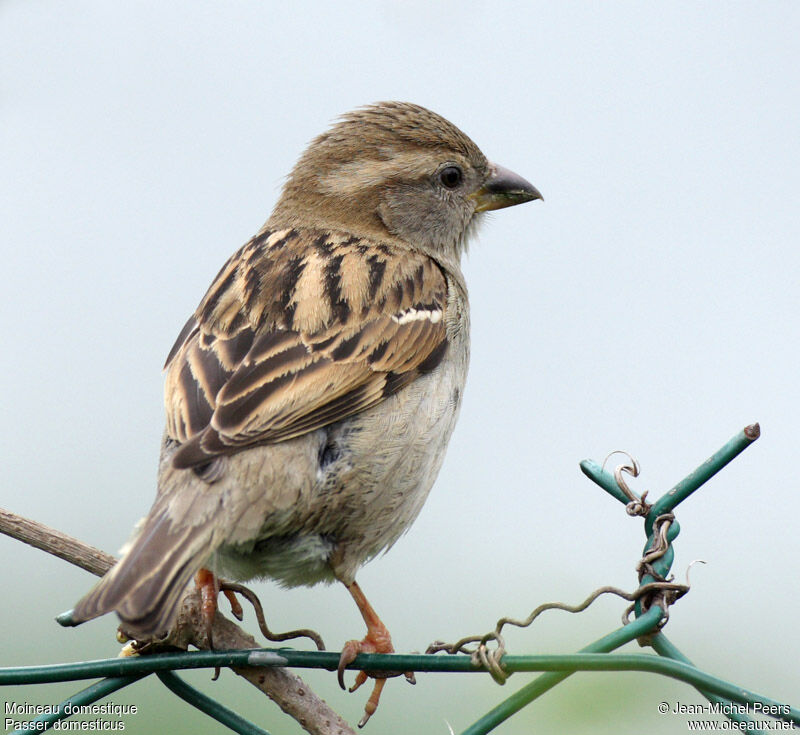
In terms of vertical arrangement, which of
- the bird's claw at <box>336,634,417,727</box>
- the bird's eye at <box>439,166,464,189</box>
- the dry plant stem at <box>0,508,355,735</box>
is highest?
the bird's eye at <box>439,166,464,189</box>

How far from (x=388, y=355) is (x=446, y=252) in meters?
1.23

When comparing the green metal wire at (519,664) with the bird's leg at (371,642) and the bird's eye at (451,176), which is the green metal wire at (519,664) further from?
the bird's eye at (451,176)

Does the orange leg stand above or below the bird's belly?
below

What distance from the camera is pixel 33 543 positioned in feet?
8.77

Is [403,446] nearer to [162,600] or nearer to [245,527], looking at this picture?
[245,527]

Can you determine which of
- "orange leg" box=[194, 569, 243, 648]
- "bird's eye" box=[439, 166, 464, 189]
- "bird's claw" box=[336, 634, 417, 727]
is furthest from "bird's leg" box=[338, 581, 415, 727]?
"bird's eye" box=[439, 166, 464, 189]

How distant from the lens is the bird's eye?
4.69 m

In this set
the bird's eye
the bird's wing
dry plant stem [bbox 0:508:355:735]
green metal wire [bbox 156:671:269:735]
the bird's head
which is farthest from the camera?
the bird's eye

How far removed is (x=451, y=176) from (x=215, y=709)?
2.87m

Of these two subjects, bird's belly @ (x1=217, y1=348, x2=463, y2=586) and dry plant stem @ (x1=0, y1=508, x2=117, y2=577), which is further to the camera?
bird's belly @ (x1=217, y1=348, x2=463, y2=586)

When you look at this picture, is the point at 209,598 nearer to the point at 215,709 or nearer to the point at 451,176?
the point at 215,709

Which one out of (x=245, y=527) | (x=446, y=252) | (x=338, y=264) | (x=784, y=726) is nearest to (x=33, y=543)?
(x=245, y=527)

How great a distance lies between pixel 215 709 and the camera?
2.46m

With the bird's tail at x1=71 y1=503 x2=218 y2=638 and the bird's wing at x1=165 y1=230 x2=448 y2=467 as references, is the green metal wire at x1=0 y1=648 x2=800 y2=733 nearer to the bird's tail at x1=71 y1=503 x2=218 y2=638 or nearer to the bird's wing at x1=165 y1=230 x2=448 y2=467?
the bird's tail at x1=71 y1=503 x2=218 y2=638
